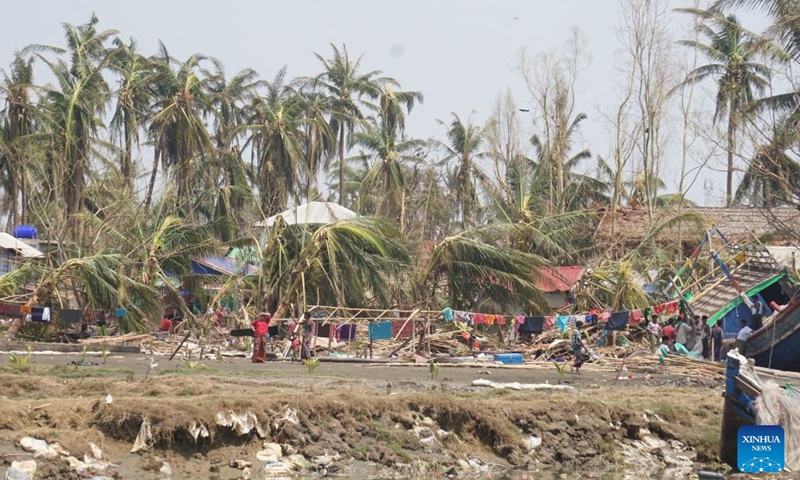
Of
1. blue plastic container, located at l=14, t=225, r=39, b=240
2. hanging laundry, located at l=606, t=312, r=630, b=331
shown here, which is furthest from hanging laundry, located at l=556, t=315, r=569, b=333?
blue plastic container, located at l=14, t=225, r=39, b=240

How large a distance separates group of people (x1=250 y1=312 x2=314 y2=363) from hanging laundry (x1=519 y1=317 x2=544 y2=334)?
18.8 feet

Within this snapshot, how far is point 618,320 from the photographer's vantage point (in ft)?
86.5

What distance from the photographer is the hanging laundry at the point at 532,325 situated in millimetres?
26969

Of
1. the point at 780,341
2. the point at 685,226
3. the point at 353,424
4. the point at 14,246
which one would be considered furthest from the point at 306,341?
the point at 685,226

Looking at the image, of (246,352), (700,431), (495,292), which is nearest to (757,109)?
(495,292)

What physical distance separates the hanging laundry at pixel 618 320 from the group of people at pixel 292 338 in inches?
307

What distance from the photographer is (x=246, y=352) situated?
26641 mm

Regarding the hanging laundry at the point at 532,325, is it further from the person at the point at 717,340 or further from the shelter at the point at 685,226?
the shelter at the point at 685,226

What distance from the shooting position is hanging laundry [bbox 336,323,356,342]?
26.4m

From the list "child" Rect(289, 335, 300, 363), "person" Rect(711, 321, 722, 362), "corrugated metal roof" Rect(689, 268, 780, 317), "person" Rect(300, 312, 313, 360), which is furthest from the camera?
"corrugated metal roof" Rect(689, 268, 780, 317)

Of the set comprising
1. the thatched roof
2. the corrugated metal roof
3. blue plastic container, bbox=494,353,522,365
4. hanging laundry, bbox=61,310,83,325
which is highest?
the thatched roof

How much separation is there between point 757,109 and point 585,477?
101 feet

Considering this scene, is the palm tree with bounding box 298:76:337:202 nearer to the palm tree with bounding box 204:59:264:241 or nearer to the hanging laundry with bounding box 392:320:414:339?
the palm tree with bounding box 204:59:264:241

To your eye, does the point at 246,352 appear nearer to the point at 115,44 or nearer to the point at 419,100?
the point at 115,44
